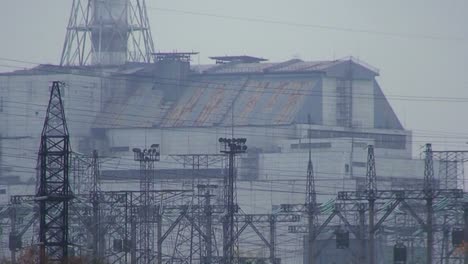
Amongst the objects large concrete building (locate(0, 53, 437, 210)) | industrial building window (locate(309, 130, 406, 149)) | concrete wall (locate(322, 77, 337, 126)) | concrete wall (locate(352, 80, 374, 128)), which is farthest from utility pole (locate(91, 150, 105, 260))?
concrete wall (locate(352, 80, 374, 128))

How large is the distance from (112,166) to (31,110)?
38.7 feet

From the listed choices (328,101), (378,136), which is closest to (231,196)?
(328,101)

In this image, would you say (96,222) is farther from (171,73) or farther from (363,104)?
(171,73)

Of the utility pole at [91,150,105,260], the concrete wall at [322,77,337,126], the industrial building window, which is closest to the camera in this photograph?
the utility pole at [91,150,105,260]

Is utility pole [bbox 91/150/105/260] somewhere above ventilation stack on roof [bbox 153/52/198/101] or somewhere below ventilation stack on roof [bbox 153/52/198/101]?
below

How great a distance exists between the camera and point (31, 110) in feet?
470

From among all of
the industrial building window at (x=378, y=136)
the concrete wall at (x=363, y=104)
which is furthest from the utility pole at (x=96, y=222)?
the concrete wall at (x=363, y=104)

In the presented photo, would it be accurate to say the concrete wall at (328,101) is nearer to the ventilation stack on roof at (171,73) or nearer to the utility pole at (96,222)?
the ventilation stack on roof at (171,73)

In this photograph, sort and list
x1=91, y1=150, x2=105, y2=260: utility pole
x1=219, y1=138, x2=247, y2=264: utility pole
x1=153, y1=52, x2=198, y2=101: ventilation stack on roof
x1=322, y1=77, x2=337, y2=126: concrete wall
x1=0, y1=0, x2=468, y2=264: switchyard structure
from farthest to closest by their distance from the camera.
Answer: x1=153, y1=52, x2=198, y2=101: ventilation stack on roof < x1=322, y1=77, x2=337, y2=126: concrete wall < x1=0, y1=0, x2=468, y2=264: switchyard structure < x1=91, y1=150, x2=105, y2=260: utility pole < x1=219, y1=138, x2=247, y2=264: utility pole

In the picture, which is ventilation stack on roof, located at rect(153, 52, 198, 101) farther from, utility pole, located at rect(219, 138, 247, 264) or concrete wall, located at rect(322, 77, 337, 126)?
utility pole, located at rect(219, 138, 247, 264)

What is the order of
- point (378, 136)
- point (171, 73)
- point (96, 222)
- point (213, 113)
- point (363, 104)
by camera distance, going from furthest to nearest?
point (171, 73) < point (213, 113) < point (378, 136) < point (363, 104) < point (96, 222)

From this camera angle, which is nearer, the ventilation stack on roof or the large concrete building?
the large concrete building

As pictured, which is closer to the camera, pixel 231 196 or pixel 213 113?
pixel 231 196

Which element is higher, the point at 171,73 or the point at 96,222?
the point at 171,73
